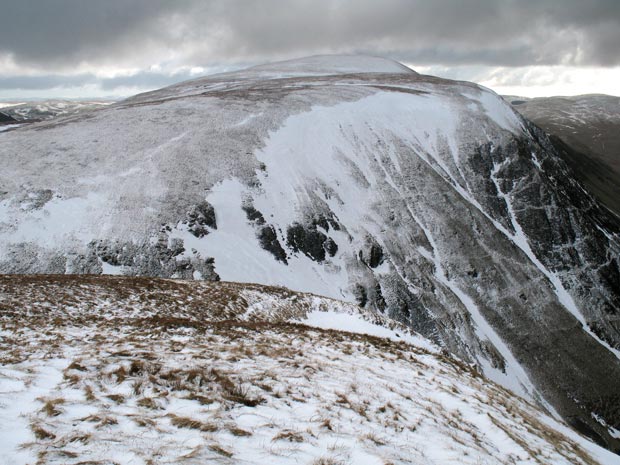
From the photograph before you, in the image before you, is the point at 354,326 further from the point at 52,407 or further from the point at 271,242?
the point at 271,242

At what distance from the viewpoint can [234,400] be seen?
23.3 ft

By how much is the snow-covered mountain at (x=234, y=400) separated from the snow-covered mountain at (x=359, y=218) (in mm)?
23613

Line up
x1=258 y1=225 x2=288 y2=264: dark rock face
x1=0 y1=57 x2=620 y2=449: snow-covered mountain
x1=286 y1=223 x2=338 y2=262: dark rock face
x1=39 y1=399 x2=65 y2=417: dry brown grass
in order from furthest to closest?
x1=286 y1=223 x2=338 y2=262: dark rock face, x1=258 y1=225 x2=288 y2=264: dark rock face, x1=0 y1=57 x2=620 y2=449: snow-covered mountain, x1=39 y1=399 x2=65 y2=417: dry brown grass

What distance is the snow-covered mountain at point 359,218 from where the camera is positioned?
1486 inches

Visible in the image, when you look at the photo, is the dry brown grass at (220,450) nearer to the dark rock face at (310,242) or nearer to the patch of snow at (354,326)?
the patch of snow at (354,326)

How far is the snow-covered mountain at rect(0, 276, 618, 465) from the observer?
5422mm

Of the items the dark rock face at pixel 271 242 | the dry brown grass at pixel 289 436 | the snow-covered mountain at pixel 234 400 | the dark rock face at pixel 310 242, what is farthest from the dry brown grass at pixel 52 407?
the dark rock face at pixel 310 242

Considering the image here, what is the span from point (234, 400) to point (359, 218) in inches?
1759

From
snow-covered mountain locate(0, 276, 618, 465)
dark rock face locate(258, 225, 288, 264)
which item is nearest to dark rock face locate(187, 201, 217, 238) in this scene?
dark rock face locate(258, 225, 288, 264)

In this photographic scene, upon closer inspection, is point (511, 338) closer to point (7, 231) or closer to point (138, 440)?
point (138, 440)

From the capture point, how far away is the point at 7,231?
33312 millimetres

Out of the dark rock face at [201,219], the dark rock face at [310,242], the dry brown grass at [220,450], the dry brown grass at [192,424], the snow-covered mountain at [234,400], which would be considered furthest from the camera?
the dark rock face at [310,242]

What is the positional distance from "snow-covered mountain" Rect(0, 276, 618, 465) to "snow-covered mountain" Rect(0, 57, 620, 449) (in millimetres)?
23613

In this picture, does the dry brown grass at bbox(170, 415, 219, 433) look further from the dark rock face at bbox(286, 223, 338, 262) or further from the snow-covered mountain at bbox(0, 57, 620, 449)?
the dark rock face at bbox(286, 223, 338, 262)
